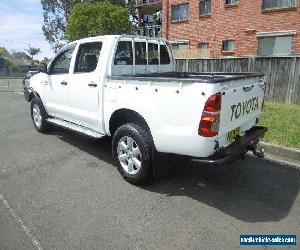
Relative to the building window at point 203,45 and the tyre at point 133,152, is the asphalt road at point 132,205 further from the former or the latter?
the building window at point 203,45

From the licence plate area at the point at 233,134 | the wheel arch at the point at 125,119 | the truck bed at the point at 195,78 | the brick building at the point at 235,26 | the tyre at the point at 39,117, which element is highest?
the brick building at the point at 235,26

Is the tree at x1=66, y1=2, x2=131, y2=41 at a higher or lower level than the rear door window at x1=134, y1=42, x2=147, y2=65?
higher

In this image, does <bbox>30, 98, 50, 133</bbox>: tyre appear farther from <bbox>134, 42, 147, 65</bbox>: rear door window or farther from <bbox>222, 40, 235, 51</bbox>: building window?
<bbox>222, 40, 235, 51</bbox>: building window

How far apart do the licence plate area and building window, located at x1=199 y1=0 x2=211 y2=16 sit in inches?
749

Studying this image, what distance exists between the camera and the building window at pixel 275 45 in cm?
1769

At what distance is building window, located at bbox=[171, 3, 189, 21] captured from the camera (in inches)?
904

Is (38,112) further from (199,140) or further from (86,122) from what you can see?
(199,140)

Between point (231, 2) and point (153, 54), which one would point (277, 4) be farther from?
point (153, 54)

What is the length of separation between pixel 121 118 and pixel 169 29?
20.7 meters

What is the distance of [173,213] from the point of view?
12.4 ft

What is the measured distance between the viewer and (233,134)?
4113 mm

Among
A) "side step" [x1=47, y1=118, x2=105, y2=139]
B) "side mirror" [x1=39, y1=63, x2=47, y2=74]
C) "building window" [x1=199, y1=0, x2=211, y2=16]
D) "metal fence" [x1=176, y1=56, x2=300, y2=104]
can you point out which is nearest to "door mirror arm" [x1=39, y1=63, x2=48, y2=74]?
"side mirror" [x1=39, y1=63, x2=47, y2=74]

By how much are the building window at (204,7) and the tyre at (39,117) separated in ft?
56.5

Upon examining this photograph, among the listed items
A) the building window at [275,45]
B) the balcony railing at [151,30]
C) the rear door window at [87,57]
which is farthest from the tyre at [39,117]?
the balcony railing at [151,30]
